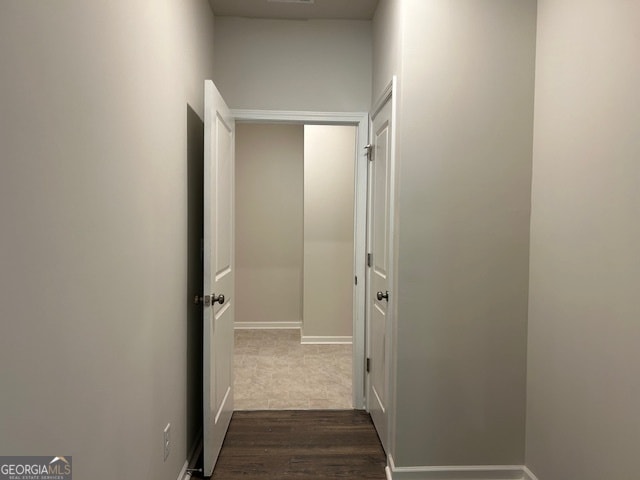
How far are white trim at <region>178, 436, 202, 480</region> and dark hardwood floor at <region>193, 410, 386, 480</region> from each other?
0.44ft

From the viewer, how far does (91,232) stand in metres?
1.18

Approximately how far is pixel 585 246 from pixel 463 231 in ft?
1.86

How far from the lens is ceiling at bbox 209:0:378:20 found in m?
2.75

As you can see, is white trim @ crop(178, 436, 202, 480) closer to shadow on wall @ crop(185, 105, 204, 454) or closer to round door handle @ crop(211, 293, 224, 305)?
shadow on wall @ crop(185, 105, 204, 454)

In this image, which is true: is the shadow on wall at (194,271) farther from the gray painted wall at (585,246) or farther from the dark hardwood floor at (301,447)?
the gray painted wall at (585,246)

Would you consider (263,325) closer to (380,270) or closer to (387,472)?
(380,270)

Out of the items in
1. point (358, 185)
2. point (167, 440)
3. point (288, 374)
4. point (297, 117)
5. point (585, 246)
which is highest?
point (297, 117)

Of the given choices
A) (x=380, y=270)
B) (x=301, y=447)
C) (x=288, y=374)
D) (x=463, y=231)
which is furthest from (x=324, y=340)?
(x=463, y=231)

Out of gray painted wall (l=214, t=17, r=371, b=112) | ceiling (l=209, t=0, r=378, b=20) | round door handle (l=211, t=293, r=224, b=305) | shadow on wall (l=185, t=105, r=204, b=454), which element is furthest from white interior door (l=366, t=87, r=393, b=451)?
shadow on wall (l=185, t=105, r=204, b=454)

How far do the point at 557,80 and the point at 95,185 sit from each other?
194 centimetres

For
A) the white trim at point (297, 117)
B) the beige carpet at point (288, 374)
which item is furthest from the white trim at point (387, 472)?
the white trim at point (297, 117)

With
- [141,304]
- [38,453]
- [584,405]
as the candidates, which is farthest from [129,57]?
[584,405]

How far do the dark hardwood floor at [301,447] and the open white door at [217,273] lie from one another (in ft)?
0.40

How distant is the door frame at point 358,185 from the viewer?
2.98 metres
